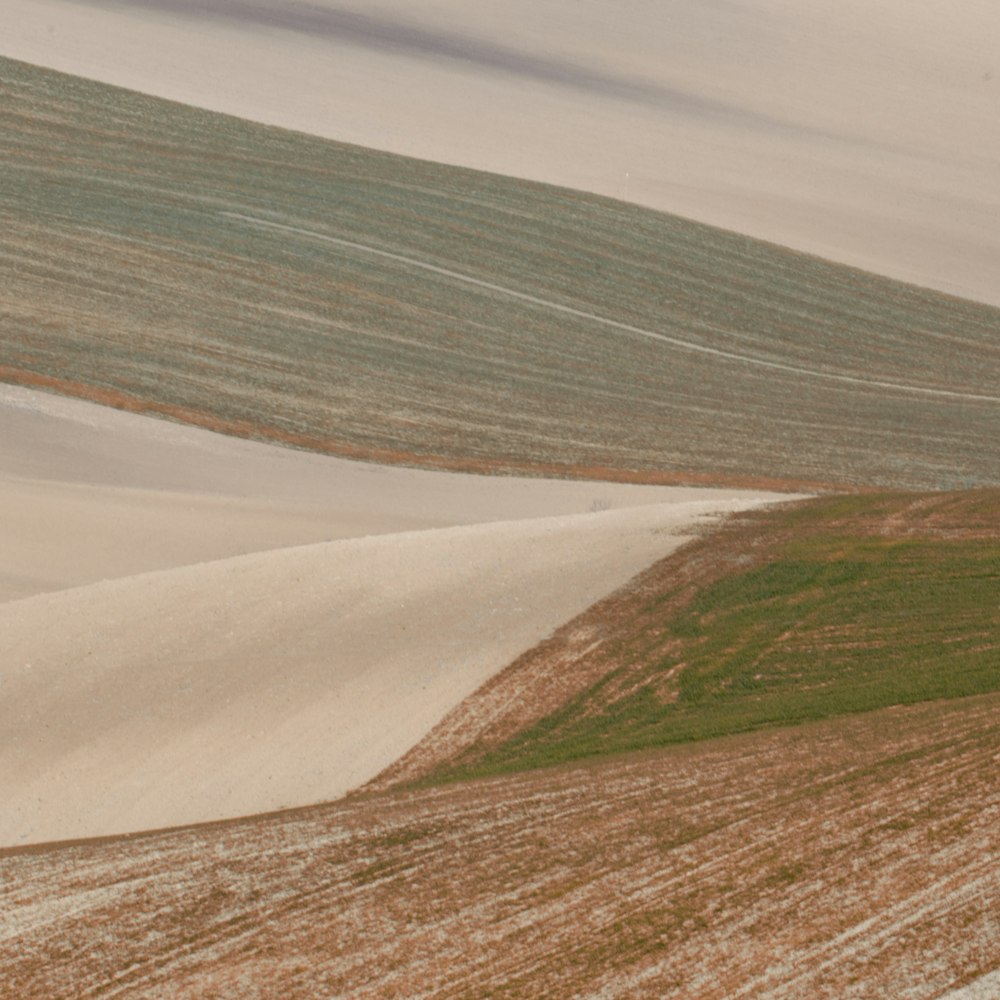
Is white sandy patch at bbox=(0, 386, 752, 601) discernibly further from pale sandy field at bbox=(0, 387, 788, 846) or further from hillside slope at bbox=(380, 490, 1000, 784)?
hillside slope at bbox=(380, 490, 1000, 784)

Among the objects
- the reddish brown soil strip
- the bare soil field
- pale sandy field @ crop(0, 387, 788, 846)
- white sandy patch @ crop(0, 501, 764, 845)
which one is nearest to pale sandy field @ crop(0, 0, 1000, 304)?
the reddish brown soil strip

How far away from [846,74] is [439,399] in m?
31.8

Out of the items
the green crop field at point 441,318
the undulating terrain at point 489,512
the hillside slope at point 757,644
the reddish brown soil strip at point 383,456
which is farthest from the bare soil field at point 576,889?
the green crop field at point 441,318

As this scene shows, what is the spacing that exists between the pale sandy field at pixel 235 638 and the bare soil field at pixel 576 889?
61.1 inches

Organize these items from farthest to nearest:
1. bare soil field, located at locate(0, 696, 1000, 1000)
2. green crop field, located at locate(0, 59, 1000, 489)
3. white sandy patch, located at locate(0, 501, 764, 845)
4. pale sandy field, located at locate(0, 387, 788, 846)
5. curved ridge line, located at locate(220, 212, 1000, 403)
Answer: curved ridge line, located at locate(220, 212, 1000, 403) → green crop field, located at locate(0, 59, 1000, 489) → pale sandy field, located at locate(0, 387, 788, 846) → white sandy patch, located at locate(0, 501, 764, 845) → bare soil field, located at locate(0, 696, 1000, 1000)

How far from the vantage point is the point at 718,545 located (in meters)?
17.5

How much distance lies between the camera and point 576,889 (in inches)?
400

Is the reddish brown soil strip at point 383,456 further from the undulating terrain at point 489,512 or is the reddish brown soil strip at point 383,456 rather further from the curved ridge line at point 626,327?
the curved ridge line at point 626,327

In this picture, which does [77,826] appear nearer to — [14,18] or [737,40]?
[14,18]

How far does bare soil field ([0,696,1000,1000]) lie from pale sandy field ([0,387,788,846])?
1.55 m

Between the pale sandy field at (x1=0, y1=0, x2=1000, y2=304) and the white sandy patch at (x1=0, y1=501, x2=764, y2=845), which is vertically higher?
A: the pale sandy field at (x1=0, y1=0, x2=1000, y2=304)

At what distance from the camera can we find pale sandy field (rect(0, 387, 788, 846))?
13.5 meters

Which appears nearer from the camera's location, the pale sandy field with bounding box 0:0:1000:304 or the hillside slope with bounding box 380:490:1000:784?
the hillside slope with bounding box 380:490:1000:784

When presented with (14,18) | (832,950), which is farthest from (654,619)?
(14,18)
